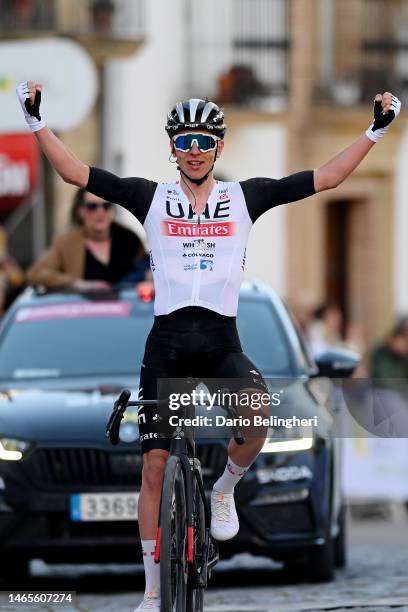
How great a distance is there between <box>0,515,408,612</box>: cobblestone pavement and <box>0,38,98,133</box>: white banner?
2.97m

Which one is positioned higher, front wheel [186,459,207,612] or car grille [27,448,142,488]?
front wheel [186,459,207,612]

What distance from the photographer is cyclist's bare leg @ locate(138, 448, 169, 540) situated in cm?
866

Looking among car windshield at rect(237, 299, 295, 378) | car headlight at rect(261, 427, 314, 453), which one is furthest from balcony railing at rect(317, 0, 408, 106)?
car headlight at rect(261, 427, 314, 453)

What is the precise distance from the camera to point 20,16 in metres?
29.9

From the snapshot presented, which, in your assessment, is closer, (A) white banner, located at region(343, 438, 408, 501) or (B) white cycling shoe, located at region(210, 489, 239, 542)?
(B) white cycling shoe, located at region(210, 489, 239, 542)

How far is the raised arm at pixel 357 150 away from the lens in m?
8.62

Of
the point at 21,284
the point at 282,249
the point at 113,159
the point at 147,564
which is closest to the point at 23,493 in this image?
→ the point at 147,564

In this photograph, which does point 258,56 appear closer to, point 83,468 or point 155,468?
point 83,468

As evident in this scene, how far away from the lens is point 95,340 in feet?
41.0

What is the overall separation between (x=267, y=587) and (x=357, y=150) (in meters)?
3.67

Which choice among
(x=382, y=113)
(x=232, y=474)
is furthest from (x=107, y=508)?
(x=382, y=113)

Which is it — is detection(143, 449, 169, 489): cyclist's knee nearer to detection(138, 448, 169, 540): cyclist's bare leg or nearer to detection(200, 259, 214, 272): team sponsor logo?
detection(138, 448, 169, 540): cyclist's bare leg

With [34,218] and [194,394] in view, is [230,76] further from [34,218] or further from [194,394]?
[194,394]

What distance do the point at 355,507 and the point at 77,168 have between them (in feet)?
35.5
